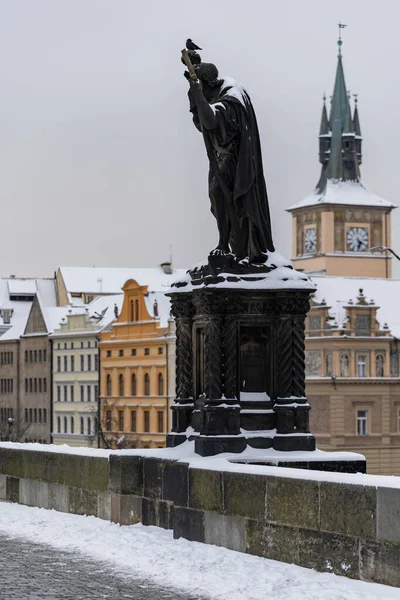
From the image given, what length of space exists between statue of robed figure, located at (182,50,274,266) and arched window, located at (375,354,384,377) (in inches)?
2701

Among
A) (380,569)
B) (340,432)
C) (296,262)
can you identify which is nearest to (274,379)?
(380,569)

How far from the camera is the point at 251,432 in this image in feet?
57.0

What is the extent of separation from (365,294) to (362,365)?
6158mm

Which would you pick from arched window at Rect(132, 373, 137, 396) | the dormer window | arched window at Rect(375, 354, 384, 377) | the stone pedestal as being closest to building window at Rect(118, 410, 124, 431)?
arched window at Rect(132, 373, 137, 396)

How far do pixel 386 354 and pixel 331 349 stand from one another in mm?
2859

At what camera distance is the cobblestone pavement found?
42.8 feet

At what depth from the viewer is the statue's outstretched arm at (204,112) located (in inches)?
703

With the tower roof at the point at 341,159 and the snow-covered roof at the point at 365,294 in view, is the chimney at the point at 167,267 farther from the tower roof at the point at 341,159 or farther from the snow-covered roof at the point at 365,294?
the tower roof at the point at 341,159

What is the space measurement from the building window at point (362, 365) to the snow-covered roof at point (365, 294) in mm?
1949

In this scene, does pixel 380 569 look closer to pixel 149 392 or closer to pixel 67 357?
pixel 149 392

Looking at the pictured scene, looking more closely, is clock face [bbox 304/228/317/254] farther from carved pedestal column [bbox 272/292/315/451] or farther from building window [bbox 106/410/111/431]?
carved pedestal column [bbox 272/292/315/451]

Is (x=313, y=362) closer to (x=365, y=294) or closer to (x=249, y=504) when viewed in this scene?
(x=365, y=294)

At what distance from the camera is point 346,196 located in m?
135

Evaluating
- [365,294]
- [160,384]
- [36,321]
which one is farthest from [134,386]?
[36,321]
